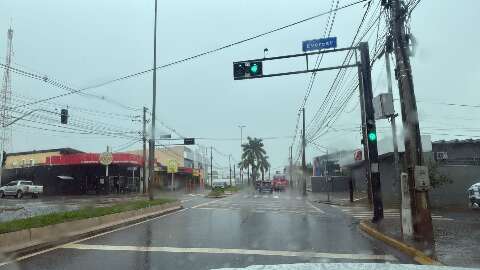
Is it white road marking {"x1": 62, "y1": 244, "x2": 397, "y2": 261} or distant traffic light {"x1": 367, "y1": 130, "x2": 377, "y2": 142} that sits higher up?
distant traffic light {"x1": 367, "y1": 130, "x2": 377, "y2": 142}

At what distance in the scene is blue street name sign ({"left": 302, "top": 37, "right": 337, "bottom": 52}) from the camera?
18.9 metres

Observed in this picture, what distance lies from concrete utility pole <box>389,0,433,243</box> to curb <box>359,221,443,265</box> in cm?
72

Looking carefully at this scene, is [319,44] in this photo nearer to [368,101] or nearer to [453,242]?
[368,101]

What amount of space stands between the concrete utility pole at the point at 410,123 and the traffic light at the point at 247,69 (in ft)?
20.7

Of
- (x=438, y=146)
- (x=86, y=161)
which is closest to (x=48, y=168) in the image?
(x=86, y=161)

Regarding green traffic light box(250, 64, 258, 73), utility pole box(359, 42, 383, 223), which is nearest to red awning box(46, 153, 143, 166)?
green traffic light box(250, 64, 258, 73)

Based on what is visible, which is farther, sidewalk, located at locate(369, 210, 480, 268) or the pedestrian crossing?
the pedestrian crossing

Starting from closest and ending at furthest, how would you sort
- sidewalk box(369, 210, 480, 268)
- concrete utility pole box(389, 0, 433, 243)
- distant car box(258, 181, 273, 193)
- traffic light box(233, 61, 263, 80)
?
sidewalk box(369, 210, 480, 268)
concrete utility pole box(389, 0, 433, 243)
traffic light box(233, 61, 263, 80)
distant car box(258, 181, 273, 193)

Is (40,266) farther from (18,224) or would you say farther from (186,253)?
(18,224)

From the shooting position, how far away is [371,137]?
19.1 metres

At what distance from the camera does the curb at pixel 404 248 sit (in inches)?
405

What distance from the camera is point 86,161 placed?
191 ft

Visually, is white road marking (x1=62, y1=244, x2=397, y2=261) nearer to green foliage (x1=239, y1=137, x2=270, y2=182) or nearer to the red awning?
the red awning

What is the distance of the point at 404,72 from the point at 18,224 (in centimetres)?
1091
